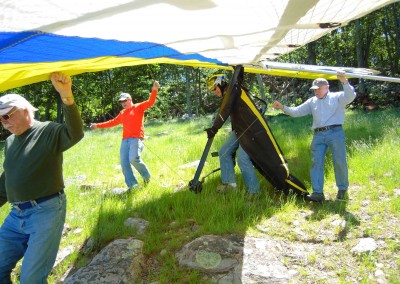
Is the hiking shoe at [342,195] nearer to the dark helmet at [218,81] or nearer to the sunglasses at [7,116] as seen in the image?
the dark helmet at [218,81]

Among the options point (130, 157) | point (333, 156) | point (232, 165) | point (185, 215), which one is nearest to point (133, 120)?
point (130, 157)

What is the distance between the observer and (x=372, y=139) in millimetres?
6914

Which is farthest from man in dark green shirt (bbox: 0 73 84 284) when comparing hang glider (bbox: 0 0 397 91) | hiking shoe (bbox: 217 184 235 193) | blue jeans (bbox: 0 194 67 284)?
hiking shoe (bbox: 217 184 235 193)

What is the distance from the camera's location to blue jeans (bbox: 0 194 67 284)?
8.03 feet

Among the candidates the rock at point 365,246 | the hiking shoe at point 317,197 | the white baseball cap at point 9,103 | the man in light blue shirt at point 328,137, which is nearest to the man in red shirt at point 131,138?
the man in light blue shirt at point 328,137

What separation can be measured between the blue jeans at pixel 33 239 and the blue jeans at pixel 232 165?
2.73 metres

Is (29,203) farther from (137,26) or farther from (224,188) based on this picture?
(224,188)

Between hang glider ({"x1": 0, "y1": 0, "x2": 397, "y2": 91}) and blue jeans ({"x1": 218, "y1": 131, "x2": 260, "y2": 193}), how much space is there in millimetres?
1722

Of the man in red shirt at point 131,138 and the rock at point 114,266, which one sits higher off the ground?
the man in red shirt at point 131,138

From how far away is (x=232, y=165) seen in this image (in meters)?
5.03

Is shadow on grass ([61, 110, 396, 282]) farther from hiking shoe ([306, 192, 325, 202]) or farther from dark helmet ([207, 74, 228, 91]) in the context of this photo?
dark helmet ([207, 74, 228, 91])

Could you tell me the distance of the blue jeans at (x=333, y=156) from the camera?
459 centimetres

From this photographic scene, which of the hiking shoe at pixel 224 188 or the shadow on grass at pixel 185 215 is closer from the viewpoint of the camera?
the shadow on grass at pixel 185 215

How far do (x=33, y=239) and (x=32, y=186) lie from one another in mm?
392
